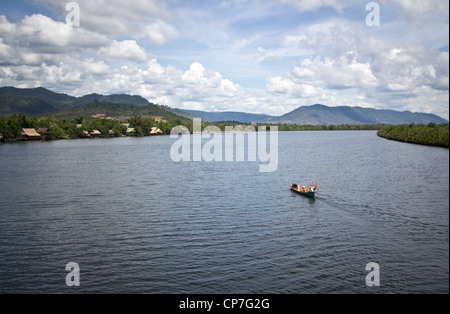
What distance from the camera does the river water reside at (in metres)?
19.8

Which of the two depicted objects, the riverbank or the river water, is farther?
Answer: the riverbank

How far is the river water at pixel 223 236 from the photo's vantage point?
19.8 metres

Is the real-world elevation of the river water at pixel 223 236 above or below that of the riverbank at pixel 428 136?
below

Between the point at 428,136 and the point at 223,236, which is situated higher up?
the point at 428,136

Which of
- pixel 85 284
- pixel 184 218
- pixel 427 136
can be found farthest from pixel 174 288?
pixel 427 136

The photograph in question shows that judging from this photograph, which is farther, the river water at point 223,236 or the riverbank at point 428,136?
the riverbank at point 428,136

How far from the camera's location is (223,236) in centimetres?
2716

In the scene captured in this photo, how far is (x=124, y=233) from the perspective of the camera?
90.7 ft

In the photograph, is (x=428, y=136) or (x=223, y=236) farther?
(x=428, y=136)

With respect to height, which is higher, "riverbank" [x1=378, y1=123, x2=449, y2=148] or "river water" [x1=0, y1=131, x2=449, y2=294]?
"riverbank" [x1=378, y1=123, x2=449, y2=148]

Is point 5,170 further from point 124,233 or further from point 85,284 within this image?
point 85,284

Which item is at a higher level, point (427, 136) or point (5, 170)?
point (427, 136)
